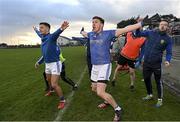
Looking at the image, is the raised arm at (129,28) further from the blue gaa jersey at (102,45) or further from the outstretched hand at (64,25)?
the outstretched hand at (64,25)

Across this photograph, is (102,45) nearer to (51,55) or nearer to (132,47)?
(51,55)

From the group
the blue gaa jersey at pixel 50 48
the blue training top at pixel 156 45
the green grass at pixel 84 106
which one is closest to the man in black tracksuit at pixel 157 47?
the blue training top at pixel 156 45

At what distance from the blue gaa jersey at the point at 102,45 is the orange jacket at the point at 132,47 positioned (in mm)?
3377

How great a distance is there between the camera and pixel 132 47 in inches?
467

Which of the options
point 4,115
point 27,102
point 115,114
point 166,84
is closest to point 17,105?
point 27,102

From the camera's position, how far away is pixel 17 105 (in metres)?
10.2

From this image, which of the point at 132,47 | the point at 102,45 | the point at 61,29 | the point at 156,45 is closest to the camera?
the point at 102,45

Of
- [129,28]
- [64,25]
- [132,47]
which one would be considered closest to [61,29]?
[64,25]

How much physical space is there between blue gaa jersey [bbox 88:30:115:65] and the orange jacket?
3377mm

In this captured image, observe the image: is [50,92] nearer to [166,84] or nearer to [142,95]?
[142,95]

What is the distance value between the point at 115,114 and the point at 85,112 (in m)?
0.96

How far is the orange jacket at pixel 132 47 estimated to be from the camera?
11.7 metres

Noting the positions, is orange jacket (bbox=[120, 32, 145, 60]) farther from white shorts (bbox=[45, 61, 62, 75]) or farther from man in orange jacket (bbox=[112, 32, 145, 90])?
white shorts (bbox=[45, 61, 62, 75])

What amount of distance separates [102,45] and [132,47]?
3636 millimetres
